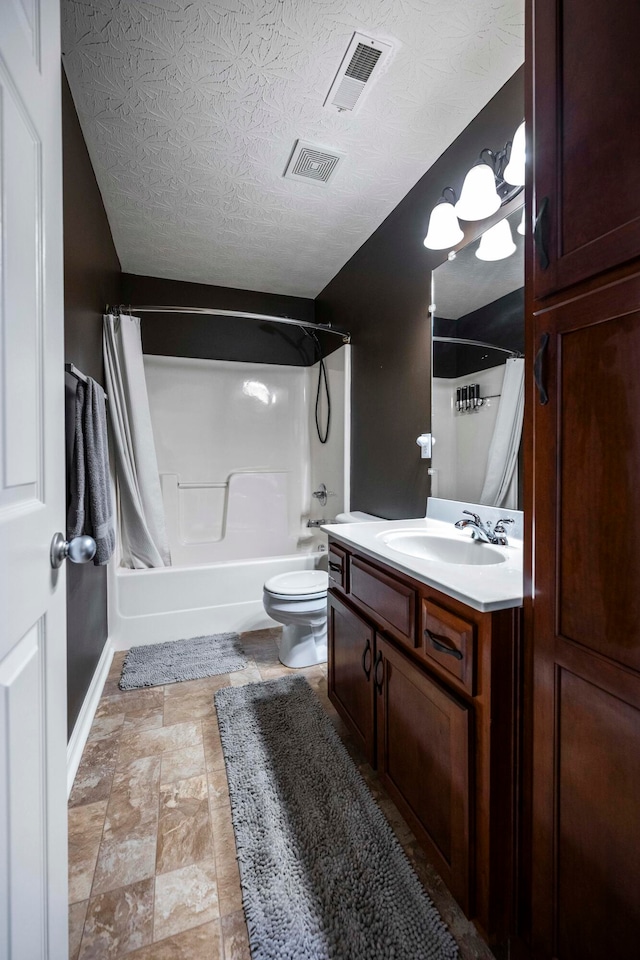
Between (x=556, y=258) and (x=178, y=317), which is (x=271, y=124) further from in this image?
(x=178, y=317)

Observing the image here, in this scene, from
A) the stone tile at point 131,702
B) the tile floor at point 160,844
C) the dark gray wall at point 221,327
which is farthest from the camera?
the dark gray wall at point 221,327

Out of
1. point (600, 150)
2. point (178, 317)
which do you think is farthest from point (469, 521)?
point (178, 317)

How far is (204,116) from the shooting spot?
1621 mm

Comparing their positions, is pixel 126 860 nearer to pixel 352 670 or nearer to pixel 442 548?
pixel 352 670

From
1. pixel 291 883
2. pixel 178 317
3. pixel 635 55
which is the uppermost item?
pixel 178 317

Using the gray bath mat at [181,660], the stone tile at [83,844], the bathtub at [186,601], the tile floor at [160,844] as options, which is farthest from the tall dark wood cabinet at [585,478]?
the bathtub at [186,601]

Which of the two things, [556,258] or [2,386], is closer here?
[2,386]

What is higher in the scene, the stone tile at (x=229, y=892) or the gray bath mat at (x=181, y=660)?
the gray bath mat at (x=181, y=660)

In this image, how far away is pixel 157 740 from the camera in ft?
5.38

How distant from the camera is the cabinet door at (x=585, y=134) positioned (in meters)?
0.65

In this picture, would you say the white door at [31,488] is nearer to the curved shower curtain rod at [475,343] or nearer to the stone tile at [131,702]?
the stone tile at [131,702]

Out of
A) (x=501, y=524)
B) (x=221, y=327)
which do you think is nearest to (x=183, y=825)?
(x=501, y=524)

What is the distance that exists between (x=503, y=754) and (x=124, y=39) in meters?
2.29

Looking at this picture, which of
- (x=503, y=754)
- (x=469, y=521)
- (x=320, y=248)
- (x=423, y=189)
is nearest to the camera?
(x=503, y=754)
